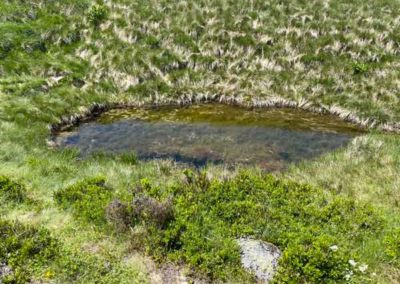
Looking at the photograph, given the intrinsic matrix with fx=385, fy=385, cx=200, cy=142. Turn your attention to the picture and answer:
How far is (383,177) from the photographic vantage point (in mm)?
11867

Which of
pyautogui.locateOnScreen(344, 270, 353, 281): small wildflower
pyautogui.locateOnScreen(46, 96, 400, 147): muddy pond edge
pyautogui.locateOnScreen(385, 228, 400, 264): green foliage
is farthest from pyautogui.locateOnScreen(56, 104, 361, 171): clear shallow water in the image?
pyautogui.locateOnScreen(344, 270, 353, 281): small wildflower

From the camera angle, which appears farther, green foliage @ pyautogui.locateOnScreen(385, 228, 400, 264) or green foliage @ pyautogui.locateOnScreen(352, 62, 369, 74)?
green foliage @ pyautogui.locateOnScreen(352, 62, 369, 74)

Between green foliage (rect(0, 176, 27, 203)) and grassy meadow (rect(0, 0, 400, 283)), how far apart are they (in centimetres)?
4

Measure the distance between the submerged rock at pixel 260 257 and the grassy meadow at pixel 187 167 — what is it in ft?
0.76

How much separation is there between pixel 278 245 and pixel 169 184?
12.3 ft

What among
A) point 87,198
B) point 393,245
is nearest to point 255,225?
point 393,245

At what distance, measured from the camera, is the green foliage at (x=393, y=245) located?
793 centimetres

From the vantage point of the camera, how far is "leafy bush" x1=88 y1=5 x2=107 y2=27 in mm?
22875

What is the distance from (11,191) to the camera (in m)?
10.0

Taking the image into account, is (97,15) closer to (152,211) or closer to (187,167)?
(187,167)

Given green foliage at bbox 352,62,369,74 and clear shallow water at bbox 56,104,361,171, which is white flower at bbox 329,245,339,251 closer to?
clear shallow water at bbox 56,104,361,171

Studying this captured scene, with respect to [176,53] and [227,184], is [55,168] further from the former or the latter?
[176,53]

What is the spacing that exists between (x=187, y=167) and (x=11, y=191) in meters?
5.60

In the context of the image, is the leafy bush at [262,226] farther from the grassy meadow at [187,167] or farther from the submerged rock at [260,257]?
the submerged rock at [260,257]
